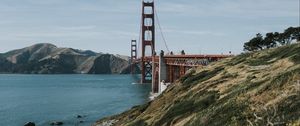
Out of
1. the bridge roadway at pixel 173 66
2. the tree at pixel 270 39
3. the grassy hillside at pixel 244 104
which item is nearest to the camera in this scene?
the grassy hillside at pixel 244 104

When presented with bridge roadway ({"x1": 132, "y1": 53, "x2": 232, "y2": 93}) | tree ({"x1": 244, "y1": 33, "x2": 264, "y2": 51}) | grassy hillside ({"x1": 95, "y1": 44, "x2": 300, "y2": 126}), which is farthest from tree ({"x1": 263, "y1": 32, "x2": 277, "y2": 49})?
grassy hillside ({"x1": 95, "y1": 44, "x2": 300, "y2": 126})

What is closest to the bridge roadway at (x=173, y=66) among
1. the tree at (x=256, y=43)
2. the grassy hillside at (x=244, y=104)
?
the tree at (x=256, y=43)

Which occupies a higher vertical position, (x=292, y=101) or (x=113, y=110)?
(x=292, y=101)

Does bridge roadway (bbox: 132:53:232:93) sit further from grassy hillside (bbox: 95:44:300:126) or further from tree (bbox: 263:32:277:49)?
grassy hillside (bbox: 95:44:300:126)

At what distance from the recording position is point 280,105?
2102 cm

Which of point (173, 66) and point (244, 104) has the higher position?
point (173, 66)

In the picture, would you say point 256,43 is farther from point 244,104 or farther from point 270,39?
point 244,104

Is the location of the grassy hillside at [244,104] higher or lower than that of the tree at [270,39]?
lower

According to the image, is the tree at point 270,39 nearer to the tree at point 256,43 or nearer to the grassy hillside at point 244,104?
the tree at point 256,43

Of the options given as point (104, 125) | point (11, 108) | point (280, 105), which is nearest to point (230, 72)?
point (104, 125)

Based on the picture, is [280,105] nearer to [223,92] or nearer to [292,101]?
[292,101]

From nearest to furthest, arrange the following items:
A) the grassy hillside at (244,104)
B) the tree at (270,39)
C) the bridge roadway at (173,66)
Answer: the grassy hillside at (244,104), the tree at (270,39), the bridge roadway at (173,66)

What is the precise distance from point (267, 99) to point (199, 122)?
3.50 metres

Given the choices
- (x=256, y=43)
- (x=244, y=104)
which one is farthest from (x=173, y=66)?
(x=244, y=104)
